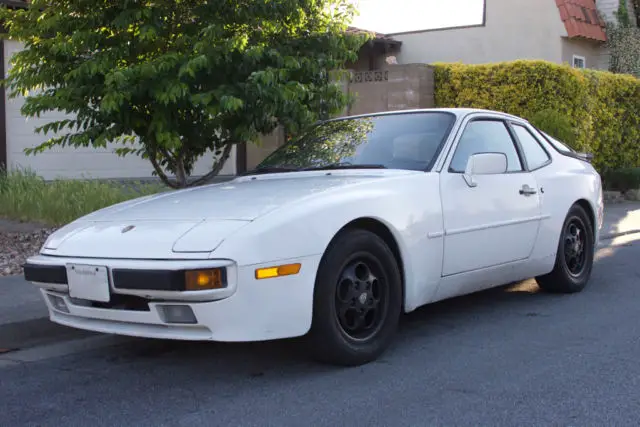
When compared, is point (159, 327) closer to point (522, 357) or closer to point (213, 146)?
point (522, 357)

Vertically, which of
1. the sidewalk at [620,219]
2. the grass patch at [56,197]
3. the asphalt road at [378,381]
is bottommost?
the sidewalk at [620,219]

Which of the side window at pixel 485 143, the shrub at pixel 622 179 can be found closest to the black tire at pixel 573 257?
the side window at pixel 485 143

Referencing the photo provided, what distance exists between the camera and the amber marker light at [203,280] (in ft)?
12.5

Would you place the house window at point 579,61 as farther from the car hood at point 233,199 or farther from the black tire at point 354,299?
the black tire at point 354,299

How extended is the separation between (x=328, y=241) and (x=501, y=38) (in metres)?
16.4

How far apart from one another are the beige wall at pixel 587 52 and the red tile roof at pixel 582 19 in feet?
0.98

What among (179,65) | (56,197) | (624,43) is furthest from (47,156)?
(624,43)

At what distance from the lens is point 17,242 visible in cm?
887

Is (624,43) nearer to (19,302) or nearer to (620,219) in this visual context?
(620,219)

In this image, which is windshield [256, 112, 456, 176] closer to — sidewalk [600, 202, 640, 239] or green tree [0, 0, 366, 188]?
green tree [0, 0, 366, 188]

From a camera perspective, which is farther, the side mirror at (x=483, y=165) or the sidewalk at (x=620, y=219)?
the sidewalk at (x=620, y=219)

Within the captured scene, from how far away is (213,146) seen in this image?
7.95 m

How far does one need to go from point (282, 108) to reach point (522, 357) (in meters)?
3.47

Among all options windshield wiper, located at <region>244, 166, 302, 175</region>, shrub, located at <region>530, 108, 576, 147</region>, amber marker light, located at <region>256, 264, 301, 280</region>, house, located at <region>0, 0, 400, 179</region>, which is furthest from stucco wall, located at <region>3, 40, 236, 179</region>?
amber marker light, located at <region>256, 264, 301, 280</region>
